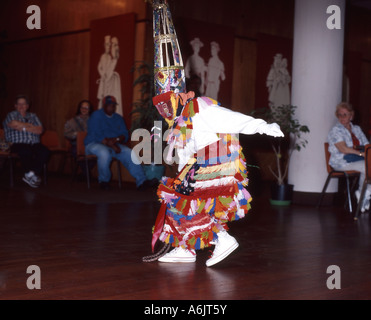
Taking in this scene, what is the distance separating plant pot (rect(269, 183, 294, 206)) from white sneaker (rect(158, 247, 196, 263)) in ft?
10.7

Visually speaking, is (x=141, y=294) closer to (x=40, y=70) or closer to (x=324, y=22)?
(x=324, y=22)

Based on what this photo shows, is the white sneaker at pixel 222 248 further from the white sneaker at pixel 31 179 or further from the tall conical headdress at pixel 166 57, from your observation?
the white sneaker at pixel 31 179

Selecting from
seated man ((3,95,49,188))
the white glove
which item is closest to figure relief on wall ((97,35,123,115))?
seated man ((3,95,49,188))

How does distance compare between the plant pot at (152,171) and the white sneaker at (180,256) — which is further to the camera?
the plant pot at (152,171)

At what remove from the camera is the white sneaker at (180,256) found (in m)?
3.50

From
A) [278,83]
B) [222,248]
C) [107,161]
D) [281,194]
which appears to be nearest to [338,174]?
[281,194]

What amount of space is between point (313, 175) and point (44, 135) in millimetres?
4134

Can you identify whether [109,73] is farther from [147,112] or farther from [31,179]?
[31,179]

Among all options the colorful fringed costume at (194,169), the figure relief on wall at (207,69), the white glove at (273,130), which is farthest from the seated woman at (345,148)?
the white glove at (273,130)

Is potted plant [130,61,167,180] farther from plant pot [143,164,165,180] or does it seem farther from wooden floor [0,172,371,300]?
wooden floor [0,172,371,300]

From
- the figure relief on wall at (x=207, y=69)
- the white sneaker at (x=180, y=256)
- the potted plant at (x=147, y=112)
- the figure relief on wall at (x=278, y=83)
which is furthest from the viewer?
the figure relief on wall at (x=278, y=83)

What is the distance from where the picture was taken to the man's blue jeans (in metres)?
7.74

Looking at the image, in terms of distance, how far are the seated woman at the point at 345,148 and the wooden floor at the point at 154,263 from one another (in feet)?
1.65

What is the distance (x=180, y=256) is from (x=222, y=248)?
0.28 meters
